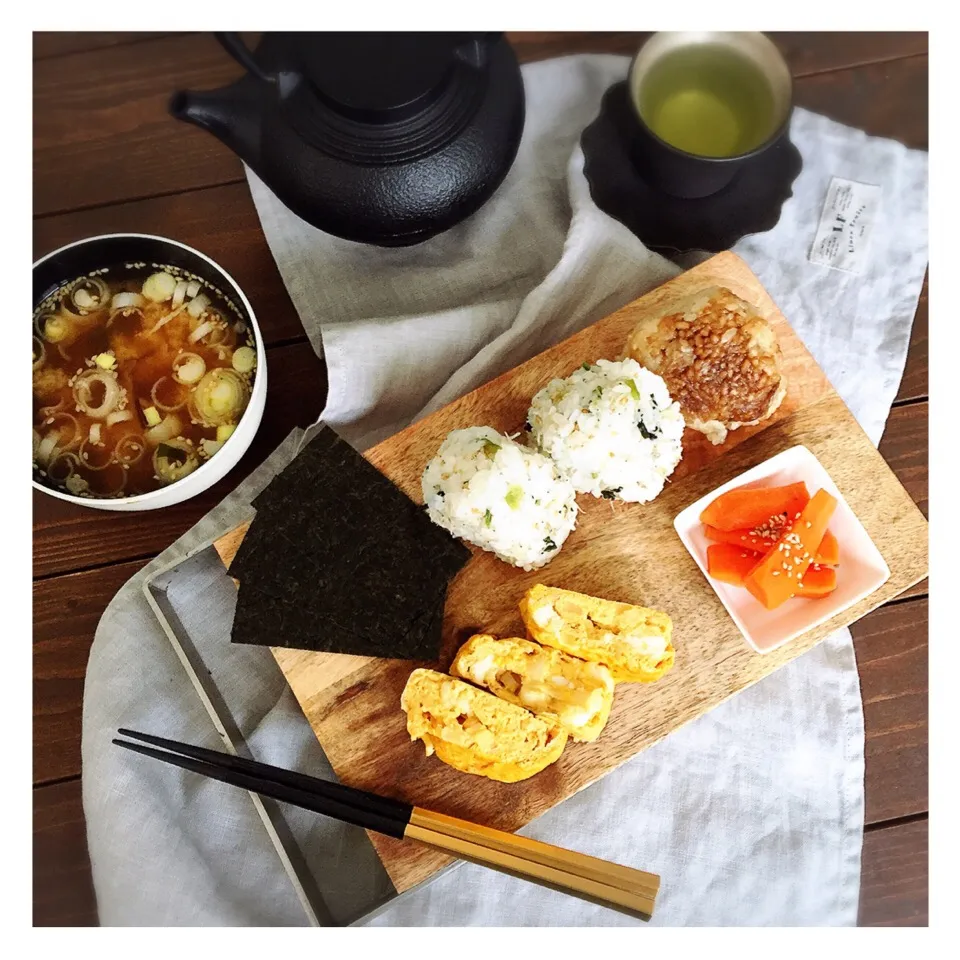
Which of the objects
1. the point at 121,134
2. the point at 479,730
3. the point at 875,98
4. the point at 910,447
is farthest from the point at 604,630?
the point at 121,134

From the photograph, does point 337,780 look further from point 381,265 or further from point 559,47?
point 559,47

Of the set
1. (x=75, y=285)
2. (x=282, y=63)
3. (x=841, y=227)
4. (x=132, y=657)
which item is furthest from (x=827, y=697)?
(x=75, y=285)

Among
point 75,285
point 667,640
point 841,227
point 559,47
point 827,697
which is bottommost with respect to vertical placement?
point 827,697

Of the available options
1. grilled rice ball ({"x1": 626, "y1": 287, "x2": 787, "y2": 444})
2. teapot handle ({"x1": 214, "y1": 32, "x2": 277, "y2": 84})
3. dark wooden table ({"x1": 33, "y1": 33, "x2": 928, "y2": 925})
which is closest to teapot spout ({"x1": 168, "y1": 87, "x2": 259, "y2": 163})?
teapot handle ({"x1": 214, "y1": 32, "x2": 277, "y2": 84})

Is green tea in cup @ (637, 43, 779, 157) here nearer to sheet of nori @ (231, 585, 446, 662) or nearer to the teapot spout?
the teapot spout

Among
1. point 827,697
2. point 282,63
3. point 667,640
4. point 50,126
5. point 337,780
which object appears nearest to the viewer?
point 282,63

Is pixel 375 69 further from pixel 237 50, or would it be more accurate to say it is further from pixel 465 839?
pixel 465 839
